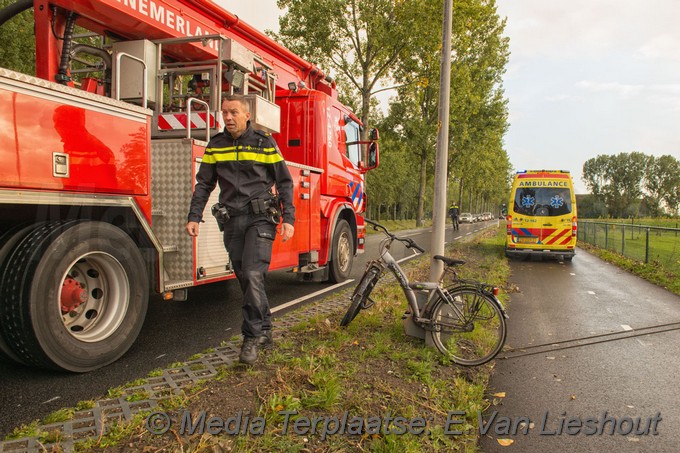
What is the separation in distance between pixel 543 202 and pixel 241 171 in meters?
11.4

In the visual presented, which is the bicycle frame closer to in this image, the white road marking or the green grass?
the white road marking

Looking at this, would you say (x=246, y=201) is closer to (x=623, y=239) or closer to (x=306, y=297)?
(x=306, y=297)

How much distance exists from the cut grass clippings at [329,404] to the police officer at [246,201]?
493mm

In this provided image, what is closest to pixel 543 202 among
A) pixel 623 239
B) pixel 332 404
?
pixel 623 239

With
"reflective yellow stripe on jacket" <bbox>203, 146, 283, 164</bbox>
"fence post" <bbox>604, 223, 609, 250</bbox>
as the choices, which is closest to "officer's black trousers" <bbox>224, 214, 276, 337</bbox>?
"reflective yellow stripe on jacket" <bbox>203, 146, 283, 164</bbox>

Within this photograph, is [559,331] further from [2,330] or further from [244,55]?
Result: [2,330]

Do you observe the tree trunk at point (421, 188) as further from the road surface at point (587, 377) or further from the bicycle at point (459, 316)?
the bicycle at point (459, 316)

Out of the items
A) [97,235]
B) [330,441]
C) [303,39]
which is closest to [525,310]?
[330,441]

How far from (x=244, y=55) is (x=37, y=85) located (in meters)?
2.83

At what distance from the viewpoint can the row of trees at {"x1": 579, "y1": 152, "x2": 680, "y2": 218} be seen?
8919 cm

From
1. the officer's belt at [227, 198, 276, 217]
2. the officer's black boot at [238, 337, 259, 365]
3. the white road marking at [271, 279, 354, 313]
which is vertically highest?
the officer's belt at [227, 198, 276, 217]

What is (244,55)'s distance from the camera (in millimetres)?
5434

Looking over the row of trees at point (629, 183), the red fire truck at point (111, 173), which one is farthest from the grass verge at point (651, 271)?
the row of trees at point (629, 183)

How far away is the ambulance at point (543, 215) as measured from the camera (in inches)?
503
